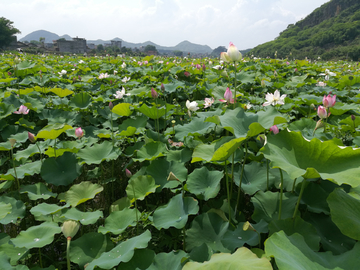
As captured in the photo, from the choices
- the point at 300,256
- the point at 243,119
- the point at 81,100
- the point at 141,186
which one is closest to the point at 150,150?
the point at 141,186

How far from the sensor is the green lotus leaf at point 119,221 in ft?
4.05

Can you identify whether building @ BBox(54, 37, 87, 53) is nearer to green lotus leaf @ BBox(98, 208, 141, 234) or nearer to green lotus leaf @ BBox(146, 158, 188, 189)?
green lotus leaf @ BBox(146, 158, 188, 189)

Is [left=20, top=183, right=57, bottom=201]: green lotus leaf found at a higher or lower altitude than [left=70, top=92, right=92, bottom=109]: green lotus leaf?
lower

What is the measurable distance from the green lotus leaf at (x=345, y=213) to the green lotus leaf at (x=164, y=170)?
34.3 inches

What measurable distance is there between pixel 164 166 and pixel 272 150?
87 centimetres

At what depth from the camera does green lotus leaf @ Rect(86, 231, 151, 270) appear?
95 centimetres

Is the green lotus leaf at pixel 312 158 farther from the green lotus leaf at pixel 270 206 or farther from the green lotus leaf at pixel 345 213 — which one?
the green lotus leaf at pixel 270 206

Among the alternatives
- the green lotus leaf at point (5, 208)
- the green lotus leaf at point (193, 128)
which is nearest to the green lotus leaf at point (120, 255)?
the green lotus leaf at point (5, 208)

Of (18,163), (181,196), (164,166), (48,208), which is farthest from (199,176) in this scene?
(18,163)

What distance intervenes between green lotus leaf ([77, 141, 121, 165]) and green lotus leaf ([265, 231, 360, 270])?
4.41ft

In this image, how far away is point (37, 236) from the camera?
1.17 metres

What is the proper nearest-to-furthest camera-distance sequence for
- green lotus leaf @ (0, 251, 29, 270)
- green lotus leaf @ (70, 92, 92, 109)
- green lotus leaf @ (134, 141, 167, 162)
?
1. green lotus leaf @ (0, 251, 29, 270)
2. green lotus leaf @ (134, 141, 167, 162)
3. green lotus leaf @ (70, 92, 92, 109)

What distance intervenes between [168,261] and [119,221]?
17.5 inches

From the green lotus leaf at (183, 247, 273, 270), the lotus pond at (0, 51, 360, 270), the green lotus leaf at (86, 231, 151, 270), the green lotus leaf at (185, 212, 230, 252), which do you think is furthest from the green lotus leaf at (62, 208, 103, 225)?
the green lotus leaf at (183, 247, 273, 270)
